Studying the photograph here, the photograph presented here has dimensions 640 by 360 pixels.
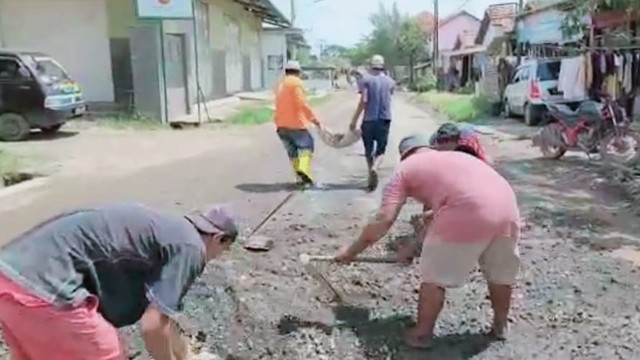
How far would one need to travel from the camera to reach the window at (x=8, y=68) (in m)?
16.8

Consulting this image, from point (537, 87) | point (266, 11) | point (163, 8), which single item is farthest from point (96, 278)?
point (266, 11)

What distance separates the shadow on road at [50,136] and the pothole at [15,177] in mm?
4900

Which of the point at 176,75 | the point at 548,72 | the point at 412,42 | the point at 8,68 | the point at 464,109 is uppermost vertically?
the point at 412,42

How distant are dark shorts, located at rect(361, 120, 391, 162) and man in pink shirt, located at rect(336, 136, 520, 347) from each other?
575cm

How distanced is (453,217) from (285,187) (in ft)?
20.8

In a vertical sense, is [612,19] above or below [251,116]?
above

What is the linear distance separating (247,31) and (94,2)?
17.0 m

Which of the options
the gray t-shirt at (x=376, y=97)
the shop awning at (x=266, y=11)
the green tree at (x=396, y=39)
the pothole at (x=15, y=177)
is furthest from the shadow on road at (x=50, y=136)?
the green tree at (x=396, y=39)

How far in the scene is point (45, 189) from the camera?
1090 centimetres

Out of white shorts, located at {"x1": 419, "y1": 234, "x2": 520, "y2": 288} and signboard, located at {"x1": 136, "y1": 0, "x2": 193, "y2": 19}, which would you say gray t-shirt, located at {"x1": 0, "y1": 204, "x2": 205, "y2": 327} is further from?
signboard, located at {"x1": 136, "y1": 0, "x2": 193, "y2": 19}

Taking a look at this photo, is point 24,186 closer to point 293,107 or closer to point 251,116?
point 293,107

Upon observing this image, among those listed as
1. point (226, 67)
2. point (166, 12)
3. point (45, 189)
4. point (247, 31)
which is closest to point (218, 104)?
point (226, 67)

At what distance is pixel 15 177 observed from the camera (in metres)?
12.3

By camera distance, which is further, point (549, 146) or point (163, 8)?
point (163, 8)
